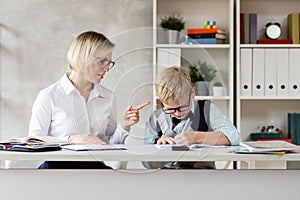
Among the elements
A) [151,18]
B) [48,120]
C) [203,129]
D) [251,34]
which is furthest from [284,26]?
[48,120]

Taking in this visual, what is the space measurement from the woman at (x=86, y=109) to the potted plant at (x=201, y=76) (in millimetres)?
249

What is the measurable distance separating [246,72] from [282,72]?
0.17 meters

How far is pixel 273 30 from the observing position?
2.50m

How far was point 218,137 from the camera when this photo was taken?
2045 millimetres

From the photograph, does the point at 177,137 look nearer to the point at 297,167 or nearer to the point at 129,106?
the point at 129,106

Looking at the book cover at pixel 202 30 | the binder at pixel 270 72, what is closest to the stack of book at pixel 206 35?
the book cover at pixel 202 30

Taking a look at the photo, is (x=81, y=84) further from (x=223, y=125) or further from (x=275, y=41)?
(x=275, y=41)

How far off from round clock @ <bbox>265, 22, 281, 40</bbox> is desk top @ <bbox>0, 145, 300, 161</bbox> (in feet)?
2.52

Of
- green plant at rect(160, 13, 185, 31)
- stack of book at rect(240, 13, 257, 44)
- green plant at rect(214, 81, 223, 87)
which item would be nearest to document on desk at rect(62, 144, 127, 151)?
green plant at rect(214, 81, 223, 87)

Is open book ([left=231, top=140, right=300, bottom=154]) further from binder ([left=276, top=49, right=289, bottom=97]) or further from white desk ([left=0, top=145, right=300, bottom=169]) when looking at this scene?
binder ([left=276, top=49, right=289, bottom=97])

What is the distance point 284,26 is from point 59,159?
1.24 meters

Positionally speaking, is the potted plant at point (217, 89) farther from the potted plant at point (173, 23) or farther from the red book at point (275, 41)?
the red book at point (275, 41)

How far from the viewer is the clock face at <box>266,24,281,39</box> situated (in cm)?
249

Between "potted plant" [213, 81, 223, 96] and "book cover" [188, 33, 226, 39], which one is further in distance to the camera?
"book cover" [188, 33, 226, 39]
